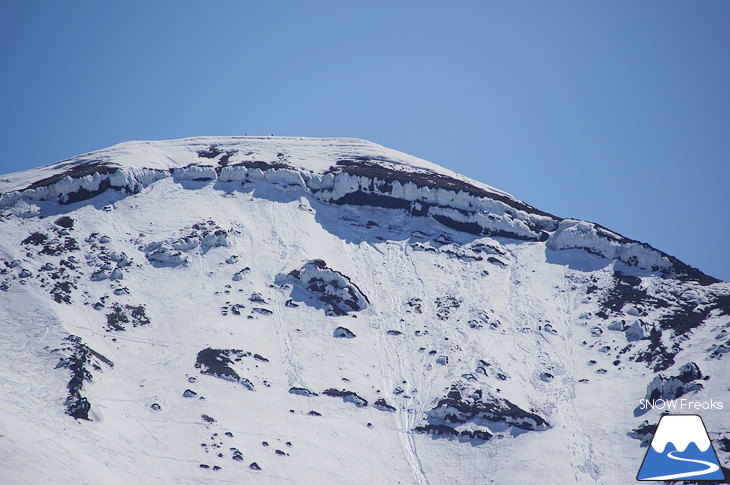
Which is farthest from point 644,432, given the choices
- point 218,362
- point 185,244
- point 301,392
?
point 185,244

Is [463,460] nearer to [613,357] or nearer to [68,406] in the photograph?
[613,357]

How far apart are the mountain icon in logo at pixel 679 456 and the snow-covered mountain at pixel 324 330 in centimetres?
3073

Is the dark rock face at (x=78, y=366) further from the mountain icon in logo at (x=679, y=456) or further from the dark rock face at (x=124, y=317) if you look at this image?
the mountain icon in logo at (x=679, y=456)

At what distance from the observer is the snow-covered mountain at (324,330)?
237ft

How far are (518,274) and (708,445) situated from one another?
71311 millimetres

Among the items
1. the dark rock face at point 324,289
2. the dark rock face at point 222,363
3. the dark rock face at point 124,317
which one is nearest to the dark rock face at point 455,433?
the dark rock face at point 222,363

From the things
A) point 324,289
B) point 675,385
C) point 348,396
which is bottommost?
point 348,396

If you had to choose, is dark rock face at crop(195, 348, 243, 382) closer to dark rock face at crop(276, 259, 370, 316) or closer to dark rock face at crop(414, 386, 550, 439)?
dark rock face at crop(276, 259, 370, 316)

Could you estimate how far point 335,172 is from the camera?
134m

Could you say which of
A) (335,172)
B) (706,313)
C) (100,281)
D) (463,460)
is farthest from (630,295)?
(100,281)

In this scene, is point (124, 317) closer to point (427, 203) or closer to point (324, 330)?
point (324, 330)

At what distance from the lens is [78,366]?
75.6 metres

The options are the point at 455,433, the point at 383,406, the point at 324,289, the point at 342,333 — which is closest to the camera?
the point at 455,433

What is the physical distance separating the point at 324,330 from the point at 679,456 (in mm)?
58454
